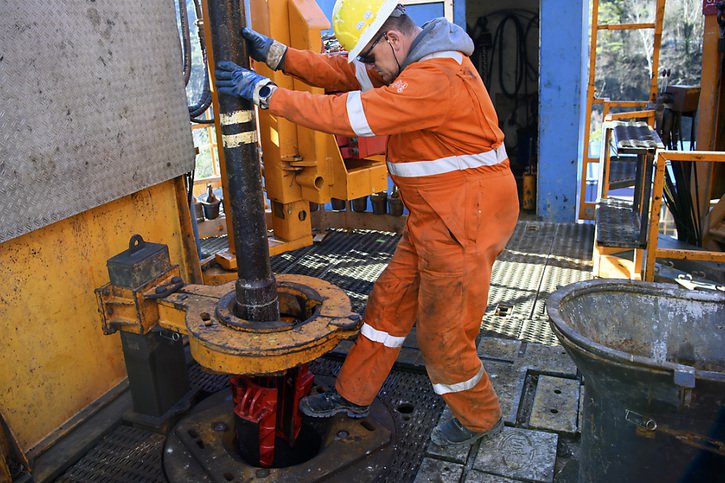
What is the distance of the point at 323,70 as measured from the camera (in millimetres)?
3006

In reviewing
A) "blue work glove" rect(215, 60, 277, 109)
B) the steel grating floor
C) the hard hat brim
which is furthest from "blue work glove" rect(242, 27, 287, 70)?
the steel grating floor

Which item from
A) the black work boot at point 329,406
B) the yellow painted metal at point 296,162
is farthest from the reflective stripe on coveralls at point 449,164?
the yellow painted metal at point 296,162

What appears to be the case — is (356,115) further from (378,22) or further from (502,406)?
(502,406)

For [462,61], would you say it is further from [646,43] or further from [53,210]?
[646,43]

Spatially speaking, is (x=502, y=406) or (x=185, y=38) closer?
(x=502, y=406)

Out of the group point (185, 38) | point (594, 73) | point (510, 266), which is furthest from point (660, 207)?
point (185, 38)

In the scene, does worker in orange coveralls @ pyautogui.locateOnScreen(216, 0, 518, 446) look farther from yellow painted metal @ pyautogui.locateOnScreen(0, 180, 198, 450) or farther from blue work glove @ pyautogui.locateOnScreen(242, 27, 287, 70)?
yellow painted metal @ pyautogui.locateOnScreen(0, 180, 198, 450)

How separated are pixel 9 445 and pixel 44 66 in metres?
1.59

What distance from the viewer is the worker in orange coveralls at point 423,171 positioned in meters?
2.40

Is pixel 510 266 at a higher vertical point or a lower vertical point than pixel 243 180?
lower

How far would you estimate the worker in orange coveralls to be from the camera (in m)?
2.40

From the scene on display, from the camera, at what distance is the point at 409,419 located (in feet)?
10.3

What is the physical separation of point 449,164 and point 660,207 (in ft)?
5.50

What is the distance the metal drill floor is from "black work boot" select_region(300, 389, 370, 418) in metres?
0.23
